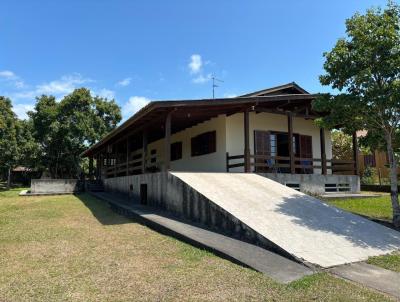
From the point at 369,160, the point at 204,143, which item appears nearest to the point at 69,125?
the point at 204,143

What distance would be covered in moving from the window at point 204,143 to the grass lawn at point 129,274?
7649 mm

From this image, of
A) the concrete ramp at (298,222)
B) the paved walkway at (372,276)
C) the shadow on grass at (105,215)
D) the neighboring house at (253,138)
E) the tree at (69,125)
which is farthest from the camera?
the tree at (69,125)

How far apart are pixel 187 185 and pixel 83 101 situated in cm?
2628

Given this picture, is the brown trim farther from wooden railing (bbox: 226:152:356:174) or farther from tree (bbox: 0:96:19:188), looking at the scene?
tree (bbox: 0:96:19:188)

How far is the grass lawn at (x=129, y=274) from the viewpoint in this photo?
181 inches

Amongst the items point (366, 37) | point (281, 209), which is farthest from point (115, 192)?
point (366, 37)

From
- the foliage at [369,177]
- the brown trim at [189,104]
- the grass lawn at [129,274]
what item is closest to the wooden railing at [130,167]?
the brown trim at [189,104]

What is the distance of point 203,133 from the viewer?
16516mm

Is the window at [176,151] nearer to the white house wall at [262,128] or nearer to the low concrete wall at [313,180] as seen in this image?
the white house wall at [262,128]

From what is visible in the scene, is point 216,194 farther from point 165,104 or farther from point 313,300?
point 313,300

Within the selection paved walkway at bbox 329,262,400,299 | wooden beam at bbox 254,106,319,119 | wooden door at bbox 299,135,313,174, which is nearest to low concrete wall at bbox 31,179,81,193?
wooden beam at bbox 254,106,319,119

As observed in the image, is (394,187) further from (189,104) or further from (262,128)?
(262,128)

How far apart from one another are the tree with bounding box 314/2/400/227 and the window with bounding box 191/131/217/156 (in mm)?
6110

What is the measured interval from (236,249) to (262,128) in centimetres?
1029
